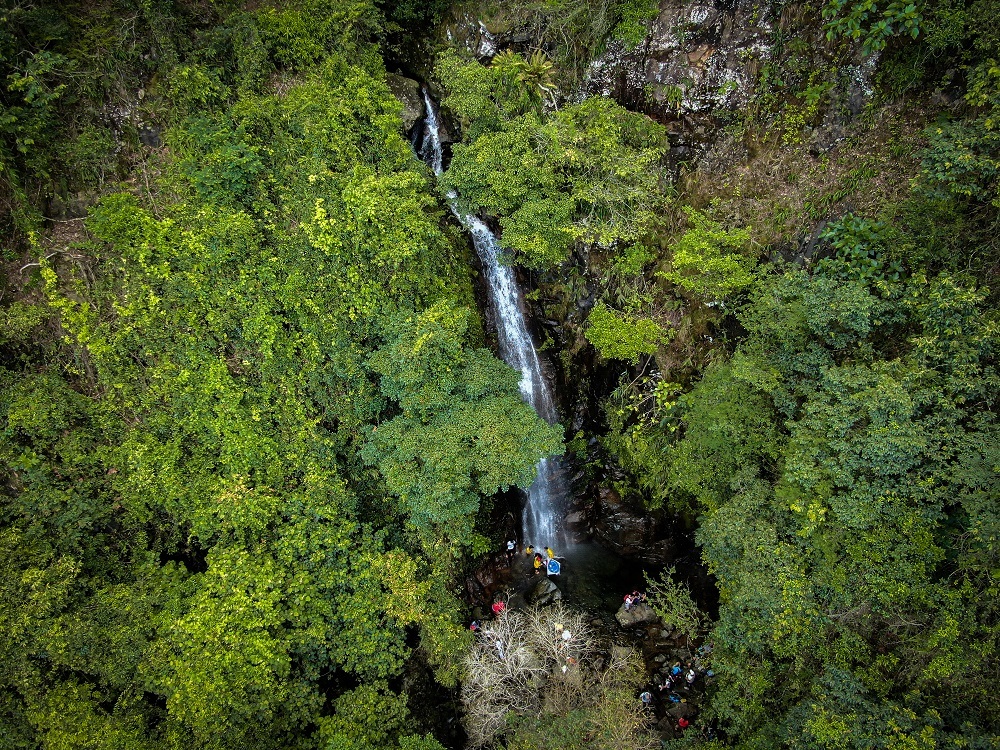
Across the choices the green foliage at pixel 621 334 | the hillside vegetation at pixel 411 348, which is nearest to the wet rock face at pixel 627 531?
the hillside vegetation at pixel 411 348

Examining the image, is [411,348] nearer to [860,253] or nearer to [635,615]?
[860,253]

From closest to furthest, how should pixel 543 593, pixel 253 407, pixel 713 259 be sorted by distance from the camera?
pixel 713 259
pixel 253 407
pixel 543 593

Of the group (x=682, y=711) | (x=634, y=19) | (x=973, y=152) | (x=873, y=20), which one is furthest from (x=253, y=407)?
(x=873, y=20)

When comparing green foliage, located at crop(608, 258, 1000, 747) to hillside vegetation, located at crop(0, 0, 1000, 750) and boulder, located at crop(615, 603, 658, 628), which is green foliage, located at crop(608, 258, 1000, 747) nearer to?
hillside vegetation, located at crop(0, 0, 1000, 750)

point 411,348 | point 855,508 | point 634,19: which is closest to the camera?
point 855,508

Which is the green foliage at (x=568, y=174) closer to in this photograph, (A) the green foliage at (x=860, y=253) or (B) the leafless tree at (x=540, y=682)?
(A) the green foliage at (x=860, y=253)

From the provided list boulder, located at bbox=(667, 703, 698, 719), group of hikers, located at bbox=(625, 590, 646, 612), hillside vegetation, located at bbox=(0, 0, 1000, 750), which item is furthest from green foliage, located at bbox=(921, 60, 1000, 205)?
boulder, located at bbox=(667, 703, 698, 719)

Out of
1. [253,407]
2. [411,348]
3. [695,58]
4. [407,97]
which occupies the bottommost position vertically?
[253,407]

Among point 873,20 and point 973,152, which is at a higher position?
point 873,20
